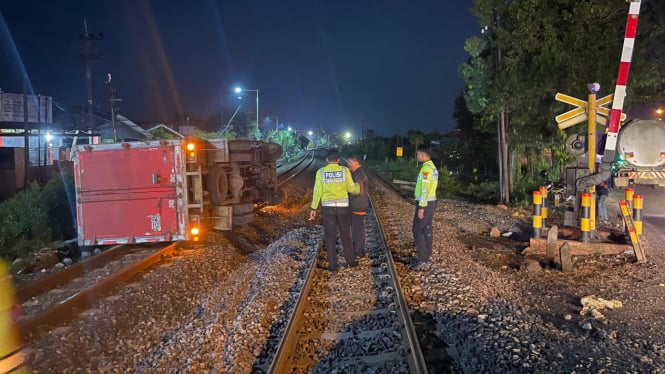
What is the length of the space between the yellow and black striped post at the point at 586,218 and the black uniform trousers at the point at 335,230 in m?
3.86

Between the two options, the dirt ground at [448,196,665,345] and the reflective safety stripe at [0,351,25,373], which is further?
the dirt ground at [448,196,665,345]

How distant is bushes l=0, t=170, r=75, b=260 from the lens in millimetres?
12273

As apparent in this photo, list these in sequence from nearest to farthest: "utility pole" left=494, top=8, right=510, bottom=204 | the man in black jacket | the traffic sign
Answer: the man in black jacket
the traffic sign
"utility pole" left=494, top=8, right=510, bottom=204

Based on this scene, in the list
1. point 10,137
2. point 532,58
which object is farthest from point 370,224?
point 10,137

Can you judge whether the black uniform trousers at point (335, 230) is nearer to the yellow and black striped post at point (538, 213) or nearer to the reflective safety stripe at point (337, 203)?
the reflective safety stripe at point (337, 203)

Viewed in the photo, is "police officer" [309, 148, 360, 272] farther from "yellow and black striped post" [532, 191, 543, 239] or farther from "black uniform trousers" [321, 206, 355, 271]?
"yellow and black striped post" [532, 191, 543, 239]

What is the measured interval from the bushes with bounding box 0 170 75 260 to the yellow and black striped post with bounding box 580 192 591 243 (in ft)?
35.7

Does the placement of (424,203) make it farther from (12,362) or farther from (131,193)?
(12,362)

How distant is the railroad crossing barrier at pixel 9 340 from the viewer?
515 cm

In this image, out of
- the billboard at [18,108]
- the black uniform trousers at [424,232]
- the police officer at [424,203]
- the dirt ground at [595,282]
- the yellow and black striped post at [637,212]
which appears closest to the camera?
the dirt ground at [595,282]

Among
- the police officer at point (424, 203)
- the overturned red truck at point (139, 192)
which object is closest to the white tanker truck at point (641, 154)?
the police officer at point (424, 203)

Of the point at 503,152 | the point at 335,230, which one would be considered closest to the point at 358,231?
the point at 335,230

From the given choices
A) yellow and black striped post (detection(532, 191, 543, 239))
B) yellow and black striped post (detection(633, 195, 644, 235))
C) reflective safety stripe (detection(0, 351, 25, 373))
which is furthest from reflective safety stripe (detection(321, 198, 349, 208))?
yellow and black striped post (detection(633, 195, 644, 235))

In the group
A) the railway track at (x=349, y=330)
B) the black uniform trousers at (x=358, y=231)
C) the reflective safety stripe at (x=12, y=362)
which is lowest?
the reflective safety stripe at (x=12, y=362)
